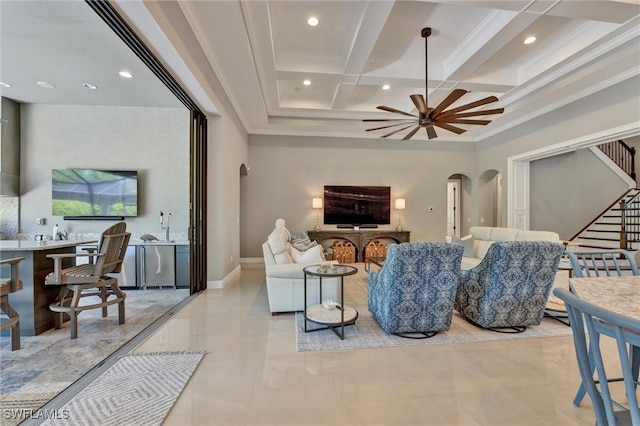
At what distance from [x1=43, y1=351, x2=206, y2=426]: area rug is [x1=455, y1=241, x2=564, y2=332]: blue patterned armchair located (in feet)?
9.43

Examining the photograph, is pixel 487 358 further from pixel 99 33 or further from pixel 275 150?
pixel 275 150

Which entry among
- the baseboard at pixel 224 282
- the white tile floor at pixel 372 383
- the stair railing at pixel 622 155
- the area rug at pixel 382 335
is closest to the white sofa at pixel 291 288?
the area rug at pixel 382 335

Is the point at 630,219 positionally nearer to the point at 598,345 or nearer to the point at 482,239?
the point at 482,239

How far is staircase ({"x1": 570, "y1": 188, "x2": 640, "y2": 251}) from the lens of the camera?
214 inches

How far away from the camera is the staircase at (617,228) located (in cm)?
543

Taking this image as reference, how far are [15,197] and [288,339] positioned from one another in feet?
17.8

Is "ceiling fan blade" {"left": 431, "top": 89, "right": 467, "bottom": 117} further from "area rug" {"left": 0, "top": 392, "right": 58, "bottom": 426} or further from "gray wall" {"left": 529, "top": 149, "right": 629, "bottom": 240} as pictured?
"gray wall" {"left": 529, "top": 149, "right": 629, "bottom": 240}

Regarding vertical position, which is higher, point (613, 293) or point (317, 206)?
point (317, 206)

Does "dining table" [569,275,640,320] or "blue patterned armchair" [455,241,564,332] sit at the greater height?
"dining table" [569,275,640,320]

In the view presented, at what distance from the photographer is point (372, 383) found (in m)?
2.02

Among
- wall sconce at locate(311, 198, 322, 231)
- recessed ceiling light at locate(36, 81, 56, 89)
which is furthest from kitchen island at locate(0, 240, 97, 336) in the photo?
wall sconce at locate(311, 198, 322, 231)

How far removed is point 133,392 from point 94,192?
13.7 feet

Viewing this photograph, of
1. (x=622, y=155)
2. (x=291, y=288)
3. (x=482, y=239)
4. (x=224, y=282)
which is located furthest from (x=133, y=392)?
(x=622, y=155)

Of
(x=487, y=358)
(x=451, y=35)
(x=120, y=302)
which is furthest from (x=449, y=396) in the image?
(x=451, y=35)
